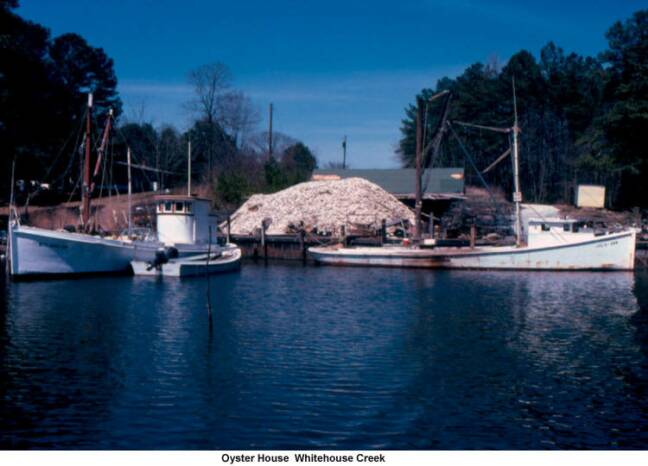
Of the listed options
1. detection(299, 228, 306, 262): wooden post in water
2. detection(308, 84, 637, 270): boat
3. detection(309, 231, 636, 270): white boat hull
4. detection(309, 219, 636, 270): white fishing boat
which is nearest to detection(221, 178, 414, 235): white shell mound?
detection(299, 228, 306, 262): wooden post in water

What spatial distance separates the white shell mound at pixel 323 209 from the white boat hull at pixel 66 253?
54.8ft

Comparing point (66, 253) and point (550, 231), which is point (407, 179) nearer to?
point (550, 231)

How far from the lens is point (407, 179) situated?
68688 mm

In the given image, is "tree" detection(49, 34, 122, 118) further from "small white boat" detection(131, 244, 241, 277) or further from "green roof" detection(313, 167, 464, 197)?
"small white boat" detection(131, 244, 241, 277)

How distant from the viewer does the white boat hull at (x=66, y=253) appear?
121ft

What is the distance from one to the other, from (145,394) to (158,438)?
288 cm

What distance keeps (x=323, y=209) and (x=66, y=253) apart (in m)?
26.2

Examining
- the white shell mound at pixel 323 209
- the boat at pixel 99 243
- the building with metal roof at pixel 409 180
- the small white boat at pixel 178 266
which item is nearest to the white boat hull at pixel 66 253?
the boat at pixel 99 243

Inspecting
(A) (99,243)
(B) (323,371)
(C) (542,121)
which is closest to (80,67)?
(A) (99,243)

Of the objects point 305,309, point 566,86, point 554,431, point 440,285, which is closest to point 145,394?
point 554,431

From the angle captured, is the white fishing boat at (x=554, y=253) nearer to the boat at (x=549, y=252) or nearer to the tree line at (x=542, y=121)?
the boat at (x=549, y=252)

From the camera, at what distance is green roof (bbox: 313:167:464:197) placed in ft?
214

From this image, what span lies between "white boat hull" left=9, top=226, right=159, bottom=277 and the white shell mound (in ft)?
54.8

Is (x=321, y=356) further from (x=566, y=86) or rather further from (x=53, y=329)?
(x=566, y=86)
